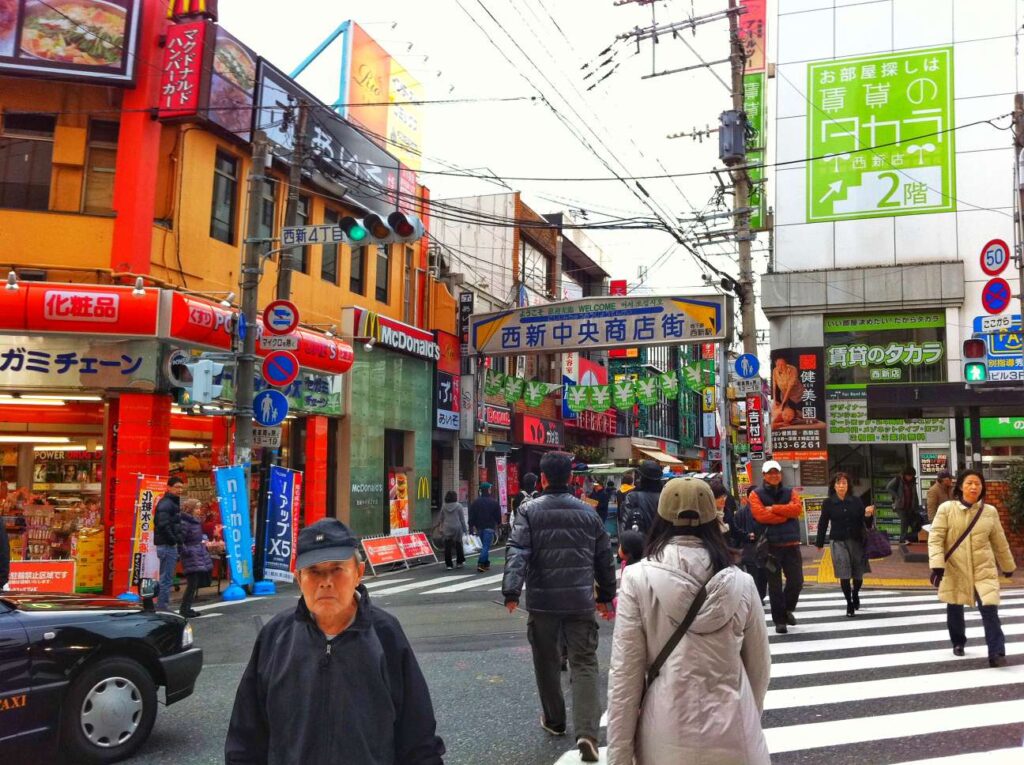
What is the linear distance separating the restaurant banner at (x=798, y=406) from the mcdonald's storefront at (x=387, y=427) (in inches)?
404

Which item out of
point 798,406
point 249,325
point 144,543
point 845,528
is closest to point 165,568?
point 144,543

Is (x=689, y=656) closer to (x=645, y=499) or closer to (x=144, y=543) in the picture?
(x=645, y=499)

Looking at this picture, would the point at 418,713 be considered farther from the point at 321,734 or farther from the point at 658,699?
the point at 658,699

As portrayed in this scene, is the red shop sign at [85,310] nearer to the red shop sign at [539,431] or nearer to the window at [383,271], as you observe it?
the window at [383,271]

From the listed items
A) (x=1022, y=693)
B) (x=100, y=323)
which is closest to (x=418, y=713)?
(x=1022, y=693)

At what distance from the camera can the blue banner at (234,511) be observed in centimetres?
1385

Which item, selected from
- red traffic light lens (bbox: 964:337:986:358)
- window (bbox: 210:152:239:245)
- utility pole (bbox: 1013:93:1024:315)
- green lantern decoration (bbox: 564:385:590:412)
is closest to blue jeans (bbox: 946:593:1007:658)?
red traffic light lens (bbox: 964:337:986:358)

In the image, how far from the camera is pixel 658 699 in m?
3.19

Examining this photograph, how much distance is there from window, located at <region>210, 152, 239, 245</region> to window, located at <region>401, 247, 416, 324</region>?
24.3ft

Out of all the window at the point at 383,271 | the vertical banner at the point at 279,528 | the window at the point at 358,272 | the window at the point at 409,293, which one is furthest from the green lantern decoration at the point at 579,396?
the vertical banner at the point at 279,528

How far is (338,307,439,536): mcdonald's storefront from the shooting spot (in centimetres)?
2117

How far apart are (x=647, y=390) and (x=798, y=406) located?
14.6 feet

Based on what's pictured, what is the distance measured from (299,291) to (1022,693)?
1635 cm

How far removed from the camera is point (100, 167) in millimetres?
15602
